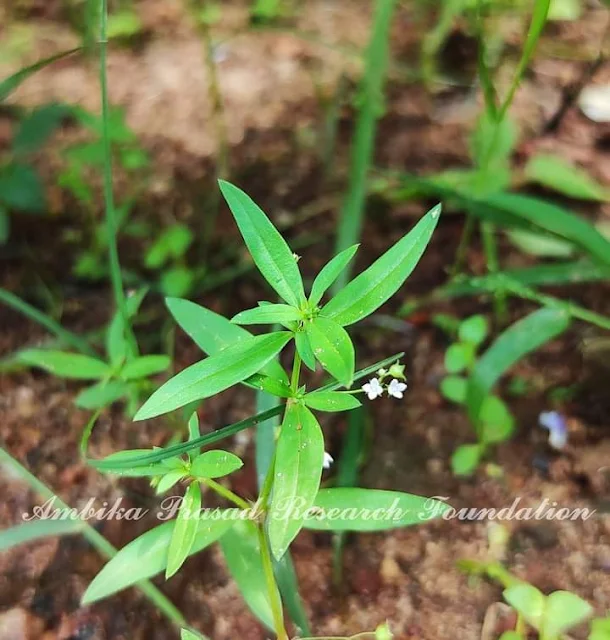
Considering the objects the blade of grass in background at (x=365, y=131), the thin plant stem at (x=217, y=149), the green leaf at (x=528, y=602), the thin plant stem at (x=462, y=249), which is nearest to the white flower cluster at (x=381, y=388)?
the green leaf at (x=528, y=602)

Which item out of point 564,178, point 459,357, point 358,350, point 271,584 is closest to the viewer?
point 271,584

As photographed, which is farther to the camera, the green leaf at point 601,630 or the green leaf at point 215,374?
the green leaf at point 601,630

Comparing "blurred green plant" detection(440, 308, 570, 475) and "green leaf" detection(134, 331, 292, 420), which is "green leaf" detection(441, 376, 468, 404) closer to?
"blurred green plant" detection(440, 308, 570, 475)

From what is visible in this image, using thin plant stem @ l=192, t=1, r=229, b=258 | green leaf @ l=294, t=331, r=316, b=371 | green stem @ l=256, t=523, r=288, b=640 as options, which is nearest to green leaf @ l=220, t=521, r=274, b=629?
green stem @ l=256, t=523, r=288, b=640

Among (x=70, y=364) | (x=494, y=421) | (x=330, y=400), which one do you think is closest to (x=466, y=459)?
(x=494, y=421)

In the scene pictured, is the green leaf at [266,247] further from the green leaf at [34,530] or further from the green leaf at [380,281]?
the green leaf at [34,530]

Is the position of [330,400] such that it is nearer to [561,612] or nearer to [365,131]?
[561,612]
